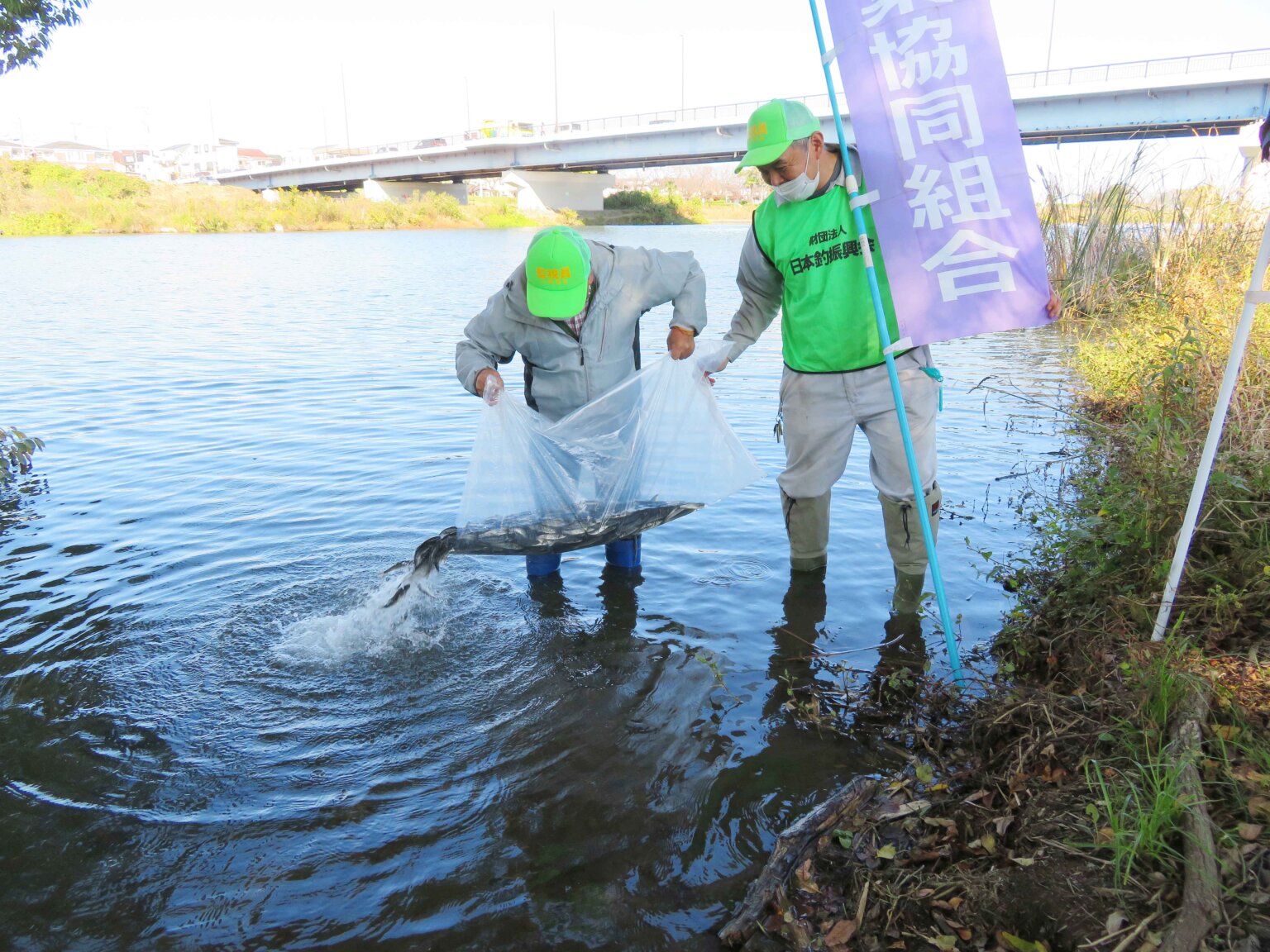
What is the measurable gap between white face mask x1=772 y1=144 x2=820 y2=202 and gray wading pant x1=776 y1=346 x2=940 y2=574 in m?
0.73

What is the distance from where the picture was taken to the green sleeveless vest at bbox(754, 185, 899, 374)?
3.39 meters

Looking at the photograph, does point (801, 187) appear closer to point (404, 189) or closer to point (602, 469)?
point (602, 469)

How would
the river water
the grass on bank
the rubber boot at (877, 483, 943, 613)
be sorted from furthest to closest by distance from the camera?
the grass on bank → the rubber boot at (877, 483, 943, 613) → the river water

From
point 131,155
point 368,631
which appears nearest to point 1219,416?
point 368,631

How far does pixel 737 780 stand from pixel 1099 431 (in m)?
3.44

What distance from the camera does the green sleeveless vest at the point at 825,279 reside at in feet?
11.1

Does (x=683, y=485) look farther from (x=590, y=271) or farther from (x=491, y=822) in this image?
(x=491, y=822)

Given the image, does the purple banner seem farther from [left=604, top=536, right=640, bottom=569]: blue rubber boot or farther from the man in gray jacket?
[left=604, top=536, right=640, bottom=569]: blue rubber boot

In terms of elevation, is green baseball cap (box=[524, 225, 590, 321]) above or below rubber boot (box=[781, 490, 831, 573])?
above

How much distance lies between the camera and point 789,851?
2387mm

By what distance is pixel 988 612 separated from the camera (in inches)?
161

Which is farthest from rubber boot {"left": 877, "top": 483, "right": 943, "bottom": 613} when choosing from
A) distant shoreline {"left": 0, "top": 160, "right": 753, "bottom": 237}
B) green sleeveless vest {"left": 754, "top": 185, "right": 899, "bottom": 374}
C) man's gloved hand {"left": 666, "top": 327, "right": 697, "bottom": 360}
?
distant shoreline {"left": 0, "top": 160, "right": 753, "bottom": 237}

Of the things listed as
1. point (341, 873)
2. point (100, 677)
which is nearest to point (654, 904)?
point (341, 873)

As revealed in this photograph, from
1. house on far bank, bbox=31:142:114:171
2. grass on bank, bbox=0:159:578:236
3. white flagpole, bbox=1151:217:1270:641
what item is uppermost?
house on far bank, bbox=31:142:114:171
